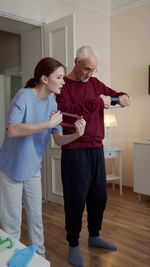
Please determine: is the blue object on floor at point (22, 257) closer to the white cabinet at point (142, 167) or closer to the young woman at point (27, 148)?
the young woman at point (27, 148)

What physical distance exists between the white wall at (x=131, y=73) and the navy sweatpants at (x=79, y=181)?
2.17 metres

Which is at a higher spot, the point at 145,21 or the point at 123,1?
the point at 123,1

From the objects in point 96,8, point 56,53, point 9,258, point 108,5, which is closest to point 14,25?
point 56,53

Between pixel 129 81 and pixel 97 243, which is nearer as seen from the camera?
pixel 97 243

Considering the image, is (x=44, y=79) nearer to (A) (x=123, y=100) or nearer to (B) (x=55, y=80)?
(B) (x=55, y=80)

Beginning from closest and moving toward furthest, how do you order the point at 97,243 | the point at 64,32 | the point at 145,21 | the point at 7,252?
the point at 7,252 → the point at 97,243 → the point at 64,32 → the point at 145,21

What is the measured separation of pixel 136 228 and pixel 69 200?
101cm

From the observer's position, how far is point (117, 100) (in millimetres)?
2039

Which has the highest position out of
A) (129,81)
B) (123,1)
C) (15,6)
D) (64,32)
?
(123,1)

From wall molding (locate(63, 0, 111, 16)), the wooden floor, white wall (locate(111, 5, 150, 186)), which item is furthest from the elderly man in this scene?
wall molding (locate(63, 0, 111, 16))

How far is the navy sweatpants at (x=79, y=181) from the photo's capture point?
1.99 m

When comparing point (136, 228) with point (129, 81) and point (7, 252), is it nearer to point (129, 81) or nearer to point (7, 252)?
point (7, 252)

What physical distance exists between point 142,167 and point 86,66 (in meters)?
1.97

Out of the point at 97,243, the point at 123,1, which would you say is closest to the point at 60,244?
the point at 97,243
